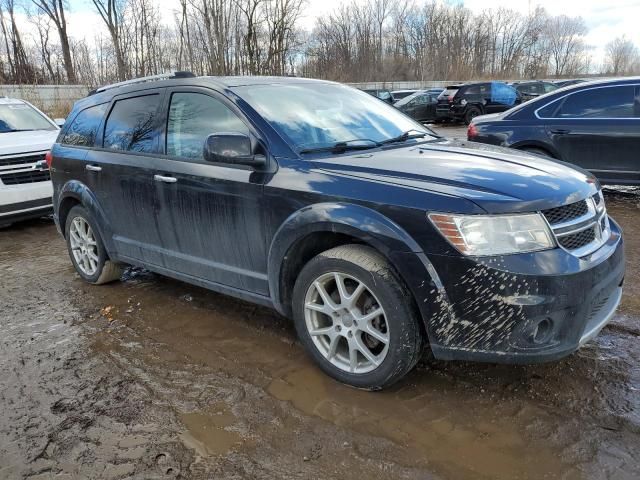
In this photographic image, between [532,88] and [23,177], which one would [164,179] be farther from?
[532,88]

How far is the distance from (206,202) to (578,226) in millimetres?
2240

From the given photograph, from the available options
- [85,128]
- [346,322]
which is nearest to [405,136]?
[346,322]

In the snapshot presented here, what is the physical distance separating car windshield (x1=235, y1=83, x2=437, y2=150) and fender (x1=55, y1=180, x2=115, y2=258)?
182 centimetres

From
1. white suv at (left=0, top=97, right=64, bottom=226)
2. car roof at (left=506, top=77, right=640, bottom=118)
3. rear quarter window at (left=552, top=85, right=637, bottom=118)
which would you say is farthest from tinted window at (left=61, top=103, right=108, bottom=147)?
rear quarter window at (left=552, top=85, right=637, bottom=118)

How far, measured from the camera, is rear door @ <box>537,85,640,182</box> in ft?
22.1

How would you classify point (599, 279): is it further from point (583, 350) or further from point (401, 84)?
point (401, 84)

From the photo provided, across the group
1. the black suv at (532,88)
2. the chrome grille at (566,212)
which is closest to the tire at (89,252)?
the chrome grille at (566,212)

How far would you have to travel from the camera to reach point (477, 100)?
22.2 meters

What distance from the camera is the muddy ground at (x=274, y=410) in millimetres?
2406

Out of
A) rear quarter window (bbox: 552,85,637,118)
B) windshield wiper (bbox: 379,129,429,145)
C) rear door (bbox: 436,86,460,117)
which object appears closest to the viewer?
windshield wiper (bbox: 379,129,429,145)

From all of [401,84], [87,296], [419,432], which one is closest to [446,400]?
[419,432]

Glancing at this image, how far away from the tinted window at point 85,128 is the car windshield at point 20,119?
3972 mm

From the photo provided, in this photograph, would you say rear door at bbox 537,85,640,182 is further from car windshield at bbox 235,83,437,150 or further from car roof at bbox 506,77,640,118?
car windshield at bbox 235,83,437,150

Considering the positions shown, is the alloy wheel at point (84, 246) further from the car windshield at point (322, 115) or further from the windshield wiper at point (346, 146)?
the windshield wiper at point (346, 146)
